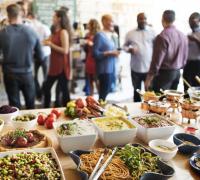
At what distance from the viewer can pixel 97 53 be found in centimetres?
358

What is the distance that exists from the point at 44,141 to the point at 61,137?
0.10 m

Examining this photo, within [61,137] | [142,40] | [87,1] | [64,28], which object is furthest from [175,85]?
[87,1]

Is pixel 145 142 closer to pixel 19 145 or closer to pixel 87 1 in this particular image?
pixel 19 145

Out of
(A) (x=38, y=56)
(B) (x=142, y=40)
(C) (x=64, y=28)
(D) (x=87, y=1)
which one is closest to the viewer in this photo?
(A) (x=38, y=56)

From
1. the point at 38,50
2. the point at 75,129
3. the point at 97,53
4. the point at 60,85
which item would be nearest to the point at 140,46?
the point at 97,53

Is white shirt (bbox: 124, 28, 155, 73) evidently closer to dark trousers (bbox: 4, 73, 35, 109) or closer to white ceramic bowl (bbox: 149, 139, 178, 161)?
dark trousers (bbox: 4, 73, 35, 109)

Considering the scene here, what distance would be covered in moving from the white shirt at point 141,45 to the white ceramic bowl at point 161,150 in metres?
2.18

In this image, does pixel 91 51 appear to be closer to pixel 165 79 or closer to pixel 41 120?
pixel 165 79

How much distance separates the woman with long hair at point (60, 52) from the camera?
3289mm

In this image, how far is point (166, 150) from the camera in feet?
4.75

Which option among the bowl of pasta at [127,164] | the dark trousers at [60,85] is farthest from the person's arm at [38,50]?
the bowl of pasta at [127,164]

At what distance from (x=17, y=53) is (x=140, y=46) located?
1.41 meters

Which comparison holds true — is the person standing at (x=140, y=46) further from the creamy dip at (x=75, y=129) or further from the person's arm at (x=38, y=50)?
the creamy dip at (x=75, y=129)

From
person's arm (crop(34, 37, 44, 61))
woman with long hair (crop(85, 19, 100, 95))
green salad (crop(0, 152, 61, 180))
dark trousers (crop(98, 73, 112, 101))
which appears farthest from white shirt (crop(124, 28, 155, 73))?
green salad (crop(0, 152, 61, 180))
